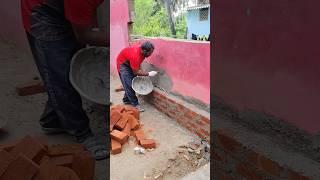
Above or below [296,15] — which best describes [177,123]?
below

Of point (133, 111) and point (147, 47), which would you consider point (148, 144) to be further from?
point (147, 47)

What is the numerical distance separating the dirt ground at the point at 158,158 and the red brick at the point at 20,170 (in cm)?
309

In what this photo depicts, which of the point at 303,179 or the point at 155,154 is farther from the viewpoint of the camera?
the point at 155,154

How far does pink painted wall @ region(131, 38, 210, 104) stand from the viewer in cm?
535

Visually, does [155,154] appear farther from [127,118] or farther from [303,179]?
[303,179]

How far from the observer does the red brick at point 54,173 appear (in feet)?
5.39

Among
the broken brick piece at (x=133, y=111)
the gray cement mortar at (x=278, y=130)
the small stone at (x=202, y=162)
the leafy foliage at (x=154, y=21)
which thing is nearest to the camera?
the gray cement mortar at (x=278, y=130)

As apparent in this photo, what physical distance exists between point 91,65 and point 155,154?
3.10 metres

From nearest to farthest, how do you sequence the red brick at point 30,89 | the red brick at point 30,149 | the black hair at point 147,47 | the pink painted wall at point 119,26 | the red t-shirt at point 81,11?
the red brick at point 30,149 < the red t-shirt at point 81,11 < the red brick at point 30,89 < the black hair at point 147,47 < the pink painted wall at point 119,26

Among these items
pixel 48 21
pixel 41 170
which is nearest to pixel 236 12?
pixel 48 21

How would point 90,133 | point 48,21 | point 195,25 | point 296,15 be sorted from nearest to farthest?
point 48,21
point 296,15
point 90,133
point 195,25

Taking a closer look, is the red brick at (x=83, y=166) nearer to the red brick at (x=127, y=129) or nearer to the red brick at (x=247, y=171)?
the red brick at (x=247, y=171)

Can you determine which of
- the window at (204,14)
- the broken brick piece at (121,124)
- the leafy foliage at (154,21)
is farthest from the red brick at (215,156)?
the leafy foliage at (154,21)

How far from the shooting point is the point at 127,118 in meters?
6.00
